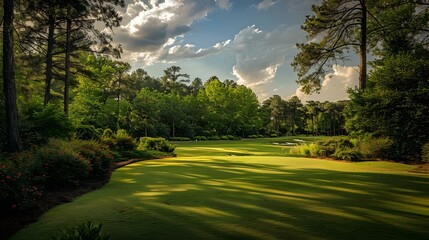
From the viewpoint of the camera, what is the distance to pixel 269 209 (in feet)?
18.1

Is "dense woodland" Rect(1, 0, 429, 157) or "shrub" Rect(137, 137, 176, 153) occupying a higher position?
"dense woodland" Rect(1, 0, 429, 157)

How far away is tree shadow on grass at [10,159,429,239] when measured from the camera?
4.32 meters

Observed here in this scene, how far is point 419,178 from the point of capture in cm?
885

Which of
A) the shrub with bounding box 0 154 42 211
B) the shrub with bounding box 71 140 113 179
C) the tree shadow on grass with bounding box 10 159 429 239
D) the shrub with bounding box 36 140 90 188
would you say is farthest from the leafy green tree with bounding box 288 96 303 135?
the shrub with bounding box 0 154 42 211

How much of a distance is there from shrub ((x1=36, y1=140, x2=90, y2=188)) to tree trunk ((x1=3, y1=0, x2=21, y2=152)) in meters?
2.76

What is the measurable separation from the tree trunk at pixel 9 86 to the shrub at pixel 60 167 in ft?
9.05

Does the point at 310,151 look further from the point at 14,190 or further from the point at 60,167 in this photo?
the point at 14,190

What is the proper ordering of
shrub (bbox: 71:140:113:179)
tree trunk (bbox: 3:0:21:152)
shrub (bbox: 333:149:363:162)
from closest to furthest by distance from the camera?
1. shrub (bbox: 71:140:113:179)
2. tree trunk (bbox: 3:0:21:152)
3. shrub (bbox: 333:149:363:162)

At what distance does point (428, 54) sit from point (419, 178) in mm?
11611

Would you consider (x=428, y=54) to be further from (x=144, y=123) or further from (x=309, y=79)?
(x=144, y=123)

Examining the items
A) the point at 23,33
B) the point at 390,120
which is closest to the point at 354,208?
the point at 390,120

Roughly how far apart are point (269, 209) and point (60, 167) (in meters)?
6.02

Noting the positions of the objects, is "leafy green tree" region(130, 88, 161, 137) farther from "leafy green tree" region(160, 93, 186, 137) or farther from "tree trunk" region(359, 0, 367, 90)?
"tree trunk" region(359, 0, 367, 90)

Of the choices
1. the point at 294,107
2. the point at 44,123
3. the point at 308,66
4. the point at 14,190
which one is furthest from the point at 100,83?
the point at 294,107
